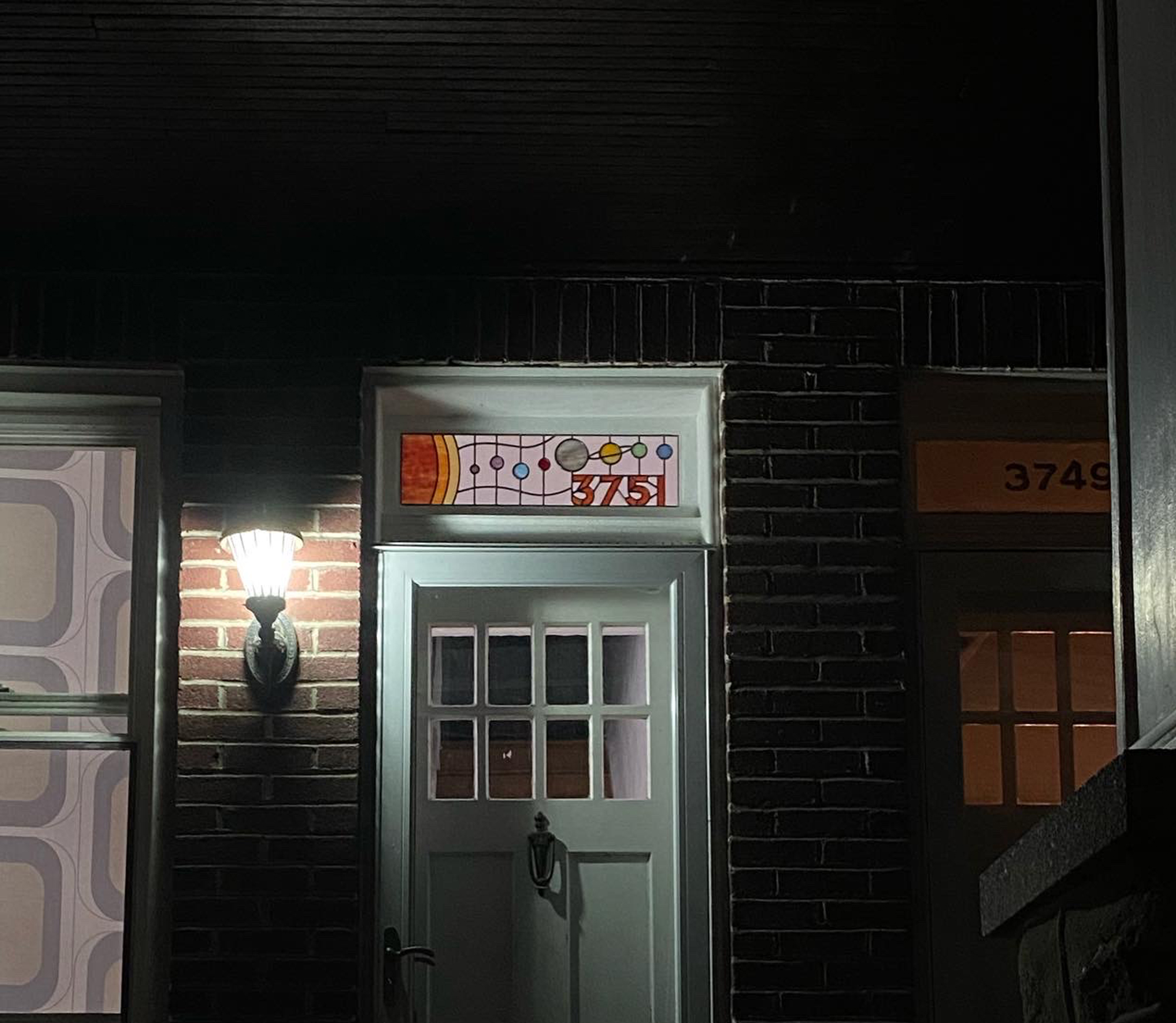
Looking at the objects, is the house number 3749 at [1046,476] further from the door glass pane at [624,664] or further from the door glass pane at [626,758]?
the door glass pane at [626,758]

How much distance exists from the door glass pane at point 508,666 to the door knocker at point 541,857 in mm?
368

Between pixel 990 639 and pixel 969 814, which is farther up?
pixel 990 639

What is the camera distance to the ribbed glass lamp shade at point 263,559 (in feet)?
16.1

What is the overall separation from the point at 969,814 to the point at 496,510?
162 centimetres

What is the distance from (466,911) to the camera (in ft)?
16.6

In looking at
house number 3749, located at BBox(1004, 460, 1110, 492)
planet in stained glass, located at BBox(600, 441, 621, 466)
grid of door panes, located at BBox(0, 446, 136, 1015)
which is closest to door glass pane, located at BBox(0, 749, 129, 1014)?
grid of door panes, located at BBox(0, 446, 136, 1015)

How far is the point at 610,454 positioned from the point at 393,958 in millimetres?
1571

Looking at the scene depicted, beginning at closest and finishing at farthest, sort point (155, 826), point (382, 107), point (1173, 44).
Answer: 1. point (1173, 44)
2. point (382, 107)
3. point (155, 826)

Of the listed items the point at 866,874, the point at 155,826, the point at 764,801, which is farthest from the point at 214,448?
the point at 866,874

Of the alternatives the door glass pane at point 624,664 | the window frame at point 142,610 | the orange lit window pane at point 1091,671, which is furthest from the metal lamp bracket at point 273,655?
the orange lit window pane at point 1091,671

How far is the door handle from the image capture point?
4957mm

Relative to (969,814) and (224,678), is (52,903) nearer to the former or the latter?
(224,678)

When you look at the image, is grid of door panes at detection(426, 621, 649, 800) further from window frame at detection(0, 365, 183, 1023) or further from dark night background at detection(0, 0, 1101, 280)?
dark night background at detection(0, 0, 1101, 280)

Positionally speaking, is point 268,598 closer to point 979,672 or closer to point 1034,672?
point 979,672
